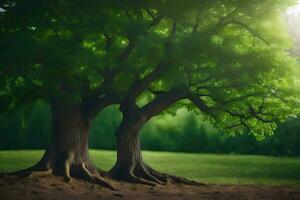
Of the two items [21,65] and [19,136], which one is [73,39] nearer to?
[21,65]

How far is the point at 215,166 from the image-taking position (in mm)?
32906

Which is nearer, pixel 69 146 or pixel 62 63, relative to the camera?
pixel 62 63

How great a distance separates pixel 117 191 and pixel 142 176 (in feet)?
11.2

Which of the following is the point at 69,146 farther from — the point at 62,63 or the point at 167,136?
the point at 167,136

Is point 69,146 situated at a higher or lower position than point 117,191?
higher

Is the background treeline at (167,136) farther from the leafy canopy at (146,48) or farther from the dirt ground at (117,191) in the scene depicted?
the leafy canopy at (146,48)

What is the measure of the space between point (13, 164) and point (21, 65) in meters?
12.2

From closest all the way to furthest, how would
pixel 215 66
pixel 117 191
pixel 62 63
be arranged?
pixel 62 63, pixel 117 191, pixel 215 66

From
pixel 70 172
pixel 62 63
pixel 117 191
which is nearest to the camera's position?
pixel 62 63

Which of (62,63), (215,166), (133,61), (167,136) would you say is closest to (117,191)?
(133,61)

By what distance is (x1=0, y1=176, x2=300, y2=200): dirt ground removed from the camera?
17297mm

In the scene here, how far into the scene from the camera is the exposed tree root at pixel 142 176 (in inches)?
864

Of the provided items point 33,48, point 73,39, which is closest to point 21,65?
point 33,48

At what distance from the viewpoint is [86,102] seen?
22531mm
